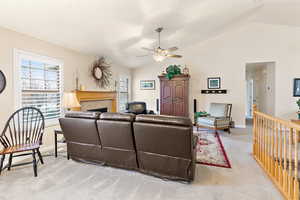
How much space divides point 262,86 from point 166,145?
6354 mm

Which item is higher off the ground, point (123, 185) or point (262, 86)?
point (262, 86)

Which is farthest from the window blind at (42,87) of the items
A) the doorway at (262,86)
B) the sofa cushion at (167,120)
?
the doorway at (262,86)

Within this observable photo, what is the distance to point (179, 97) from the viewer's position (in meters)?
5.73

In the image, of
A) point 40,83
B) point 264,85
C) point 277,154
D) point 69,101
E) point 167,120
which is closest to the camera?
point 167,120

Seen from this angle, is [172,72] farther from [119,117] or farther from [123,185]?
[123,185]

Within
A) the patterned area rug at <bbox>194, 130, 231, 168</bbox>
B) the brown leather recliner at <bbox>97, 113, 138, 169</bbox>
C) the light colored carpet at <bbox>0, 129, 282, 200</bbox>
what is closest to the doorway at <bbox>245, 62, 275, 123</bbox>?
the patterned area rug at <bbox>194, 130, 231, 168</bbox>

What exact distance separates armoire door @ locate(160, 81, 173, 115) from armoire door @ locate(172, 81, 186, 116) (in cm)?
15

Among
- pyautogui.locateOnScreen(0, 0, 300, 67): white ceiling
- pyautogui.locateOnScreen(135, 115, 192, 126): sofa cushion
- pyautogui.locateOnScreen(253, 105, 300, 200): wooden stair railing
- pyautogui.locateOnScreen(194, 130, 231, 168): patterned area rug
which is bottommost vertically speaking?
pyautogui.locateOnScreen(194, 130, 231, 168): patterned area rug

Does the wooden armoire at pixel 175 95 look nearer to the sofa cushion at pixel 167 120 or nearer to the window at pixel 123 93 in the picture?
the window at pixel 123 93

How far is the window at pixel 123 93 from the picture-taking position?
21.2 ft

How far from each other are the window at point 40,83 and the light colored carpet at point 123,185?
127 cm

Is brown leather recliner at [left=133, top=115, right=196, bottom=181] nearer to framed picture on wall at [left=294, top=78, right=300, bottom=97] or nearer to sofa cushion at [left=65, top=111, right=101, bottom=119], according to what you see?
sofa cushion at [left=65, top=111, right=101, bottom=119]

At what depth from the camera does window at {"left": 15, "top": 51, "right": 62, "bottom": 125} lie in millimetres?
2953

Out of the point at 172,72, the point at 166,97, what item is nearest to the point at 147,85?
the point at 166,97
